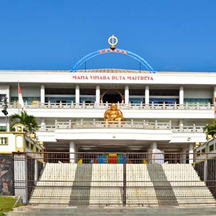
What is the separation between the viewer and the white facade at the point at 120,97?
5106cm

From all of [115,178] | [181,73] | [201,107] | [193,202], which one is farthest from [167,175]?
[181,73]

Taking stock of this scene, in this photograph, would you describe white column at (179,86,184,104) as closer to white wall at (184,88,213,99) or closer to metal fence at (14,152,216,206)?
white wall at (184,88,213,99)

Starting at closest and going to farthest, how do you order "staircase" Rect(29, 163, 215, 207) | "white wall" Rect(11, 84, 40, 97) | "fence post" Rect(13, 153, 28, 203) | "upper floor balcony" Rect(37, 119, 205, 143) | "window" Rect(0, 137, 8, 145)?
"fence post" Rect(13, 153, 28, 203), "staircase" Rect(29, 163, 215, 207), "window" Rect(0, 137, 8, 145), "upper floor balcony" Rect(37, 119, 205, 143), "white wall" Rect(11, 84, 40, 97)

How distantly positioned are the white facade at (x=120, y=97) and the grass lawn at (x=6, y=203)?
24797 mm

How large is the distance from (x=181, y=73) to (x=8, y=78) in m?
22.4

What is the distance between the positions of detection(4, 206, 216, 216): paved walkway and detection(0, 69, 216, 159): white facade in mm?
26001

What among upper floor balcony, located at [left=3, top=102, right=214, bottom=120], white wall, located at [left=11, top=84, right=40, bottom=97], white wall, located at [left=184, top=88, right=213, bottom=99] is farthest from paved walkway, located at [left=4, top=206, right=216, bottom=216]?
white wall, located at [left=184, top=88, right=213, bottom=99]

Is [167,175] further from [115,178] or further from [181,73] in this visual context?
[181,73]

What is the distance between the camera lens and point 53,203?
22703 millimetres

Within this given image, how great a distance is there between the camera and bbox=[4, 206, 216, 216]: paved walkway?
19797 mm

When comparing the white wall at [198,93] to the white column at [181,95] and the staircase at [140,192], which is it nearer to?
the white column at [181,95]

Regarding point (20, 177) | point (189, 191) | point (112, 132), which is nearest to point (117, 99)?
point (112, 132)

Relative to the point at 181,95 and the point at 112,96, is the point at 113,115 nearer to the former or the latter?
the point at 112,96

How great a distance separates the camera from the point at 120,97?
63156mm
